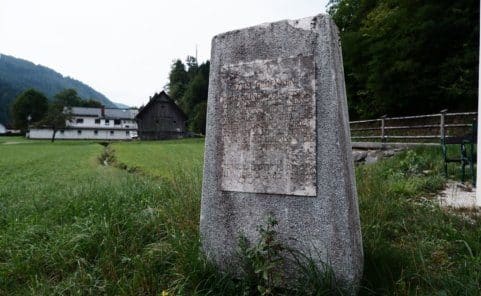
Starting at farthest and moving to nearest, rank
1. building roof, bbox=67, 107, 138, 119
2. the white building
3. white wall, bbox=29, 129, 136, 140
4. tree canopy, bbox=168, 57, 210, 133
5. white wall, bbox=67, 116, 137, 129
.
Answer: building roof, bbox=67, 107, 138, 119 → white wall, bbox=67, 116, 137, 129 → the white building → white wall, bbox=29, 129, 136, 140 → tree canopy, bbox=168, 57, 210, 133

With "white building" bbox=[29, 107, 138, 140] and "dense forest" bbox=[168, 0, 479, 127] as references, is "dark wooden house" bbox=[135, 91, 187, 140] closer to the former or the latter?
"white building" bbox=[29, 107, 138, 140]

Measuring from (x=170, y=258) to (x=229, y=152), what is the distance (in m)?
0.97

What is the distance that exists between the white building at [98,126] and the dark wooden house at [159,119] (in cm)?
1608

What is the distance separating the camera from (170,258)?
2.75 metres

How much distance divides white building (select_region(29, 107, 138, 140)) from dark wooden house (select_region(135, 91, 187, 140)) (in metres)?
16.1

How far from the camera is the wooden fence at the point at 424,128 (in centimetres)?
1152

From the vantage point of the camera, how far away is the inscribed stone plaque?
7.68ft

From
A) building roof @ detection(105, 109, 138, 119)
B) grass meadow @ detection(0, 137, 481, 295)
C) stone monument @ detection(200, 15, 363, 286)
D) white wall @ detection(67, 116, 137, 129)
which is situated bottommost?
grass meadow @ detection(0, 137, 481, 295)

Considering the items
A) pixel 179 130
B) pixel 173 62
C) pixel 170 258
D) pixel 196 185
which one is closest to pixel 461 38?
pixel 196 185

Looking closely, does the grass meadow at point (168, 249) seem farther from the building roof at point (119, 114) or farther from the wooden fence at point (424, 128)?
the building roof at point (119, 114)

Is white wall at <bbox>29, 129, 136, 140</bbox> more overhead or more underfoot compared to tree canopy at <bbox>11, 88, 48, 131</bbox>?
more underfoot

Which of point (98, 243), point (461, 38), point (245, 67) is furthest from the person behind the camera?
point (461, 38)

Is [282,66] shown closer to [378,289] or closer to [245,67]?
[245,67]

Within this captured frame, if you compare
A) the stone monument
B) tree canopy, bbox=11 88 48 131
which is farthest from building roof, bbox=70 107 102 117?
the stone monument
